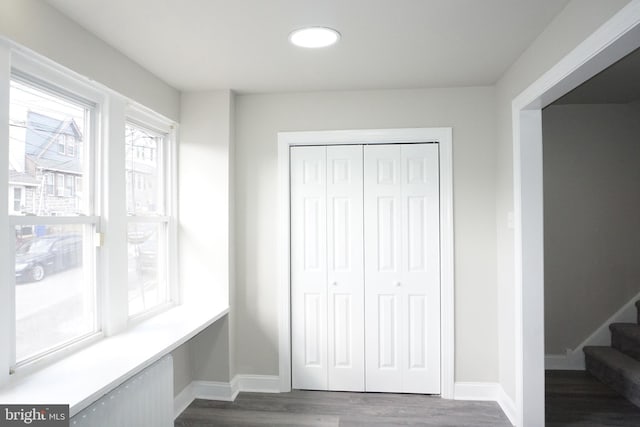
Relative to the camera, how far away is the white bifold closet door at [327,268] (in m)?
3.36

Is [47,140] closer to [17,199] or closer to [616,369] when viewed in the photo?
[17,199]

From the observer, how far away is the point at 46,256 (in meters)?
2.06

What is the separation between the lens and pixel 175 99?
127 inches

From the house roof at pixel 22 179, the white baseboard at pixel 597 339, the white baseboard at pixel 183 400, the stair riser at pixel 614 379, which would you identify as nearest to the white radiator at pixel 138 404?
the white baseboard at pixel 183 400

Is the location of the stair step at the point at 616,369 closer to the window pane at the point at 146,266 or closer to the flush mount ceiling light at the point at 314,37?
the flush mount ceiling light at the point at 314,37

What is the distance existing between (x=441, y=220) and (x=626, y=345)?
2007 mm

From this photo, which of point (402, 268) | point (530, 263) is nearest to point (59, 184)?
point (402, 268)

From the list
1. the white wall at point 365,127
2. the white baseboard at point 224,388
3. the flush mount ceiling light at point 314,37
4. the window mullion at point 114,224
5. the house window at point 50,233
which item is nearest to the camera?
the house window at point 50,233

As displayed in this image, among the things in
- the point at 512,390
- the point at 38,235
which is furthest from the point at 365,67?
the point at 512,390

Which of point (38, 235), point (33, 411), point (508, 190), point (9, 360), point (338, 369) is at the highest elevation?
point (508, 190)

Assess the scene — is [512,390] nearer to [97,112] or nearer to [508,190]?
[508,190]

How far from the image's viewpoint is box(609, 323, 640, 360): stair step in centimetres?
340

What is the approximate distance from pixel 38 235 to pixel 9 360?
0.58 metres

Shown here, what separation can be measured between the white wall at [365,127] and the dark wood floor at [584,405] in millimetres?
487
